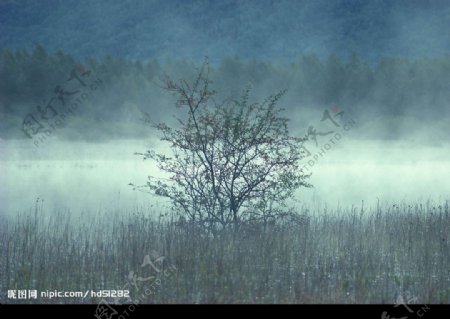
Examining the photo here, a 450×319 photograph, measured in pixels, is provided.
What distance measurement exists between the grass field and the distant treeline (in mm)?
56114

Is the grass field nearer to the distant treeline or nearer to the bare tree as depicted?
the bare tree

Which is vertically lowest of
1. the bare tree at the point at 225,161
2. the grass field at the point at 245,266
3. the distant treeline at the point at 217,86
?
the grass field at the point at 245,266

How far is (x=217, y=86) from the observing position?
76.3m

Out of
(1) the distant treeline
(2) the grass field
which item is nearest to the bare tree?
(2) the grass field

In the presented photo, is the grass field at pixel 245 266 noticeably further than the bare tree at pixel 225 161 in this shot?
No

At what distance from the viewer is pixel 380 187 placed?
36.5m

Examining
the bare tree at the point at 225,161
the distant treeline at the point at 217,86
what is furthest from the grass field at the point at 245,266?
the distant treeline at the point at 217,86

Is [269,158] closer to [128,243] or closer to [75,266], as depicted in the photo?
Answer: [128,243]

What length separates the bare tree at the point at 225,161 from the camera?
1595 centimetres

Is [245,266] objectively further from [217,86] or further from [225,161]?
[217,86]

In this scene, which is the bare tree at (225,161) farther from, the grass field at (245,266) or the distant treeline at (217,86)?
the distant treeline at (217,86)

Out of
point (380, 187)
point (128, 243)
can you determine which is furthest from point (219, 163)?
point (380, 187)

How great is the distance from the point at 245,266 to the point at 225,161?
150 inches

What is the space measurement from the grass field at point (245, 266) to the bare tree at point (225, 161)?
638mm
